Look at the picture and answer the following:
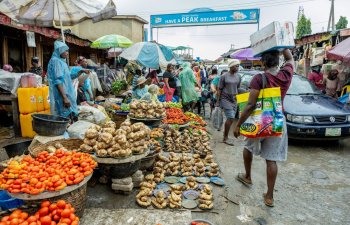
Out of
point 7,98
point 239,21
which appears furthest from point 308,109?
point 239,21

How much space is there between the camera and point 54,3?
20.5 feet

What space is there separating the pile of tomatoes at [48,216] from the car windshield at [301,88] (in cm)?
684

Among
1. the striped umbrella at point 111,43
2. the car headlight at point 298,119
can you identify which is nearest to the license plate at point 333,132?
the car headlight at point 298,119

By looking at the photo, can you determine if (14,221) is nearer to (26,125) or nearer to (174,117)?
(26,125)

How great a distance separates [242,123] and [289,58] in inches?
42.8

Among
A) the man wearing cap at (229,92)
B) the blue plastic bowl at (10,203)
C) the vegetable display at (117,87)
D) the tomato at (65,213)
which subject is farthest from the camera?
the vegetable display at (117,87)

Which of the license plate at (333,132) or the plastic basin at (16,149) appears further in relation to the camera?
the license plate at (333,132)

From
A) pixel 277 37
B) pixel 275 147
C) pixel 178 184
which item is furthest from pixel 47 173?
pixel 277 37

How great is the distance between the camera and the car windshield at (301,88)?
789cm

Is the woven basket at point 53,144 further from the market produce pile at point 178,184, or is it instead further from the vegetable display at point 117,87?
the vegetable display at point 117,87

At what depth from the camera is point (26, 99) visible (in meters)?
6.59

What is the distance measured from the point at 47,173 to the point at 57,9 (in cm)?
453

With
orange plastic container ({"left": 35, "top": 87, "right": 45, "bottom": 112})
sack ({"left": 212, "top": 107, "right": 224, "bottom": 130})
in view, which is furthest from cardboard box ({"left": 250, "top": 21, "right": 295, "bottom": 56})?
orange plastic container ({"left": 35, "top": 87, "right": 45, "bottom": 112})

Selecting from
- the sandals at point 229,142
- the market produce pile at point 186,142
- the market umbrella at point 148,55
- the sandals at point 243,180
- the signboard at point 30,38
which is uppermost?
the signboard at point 30,38
